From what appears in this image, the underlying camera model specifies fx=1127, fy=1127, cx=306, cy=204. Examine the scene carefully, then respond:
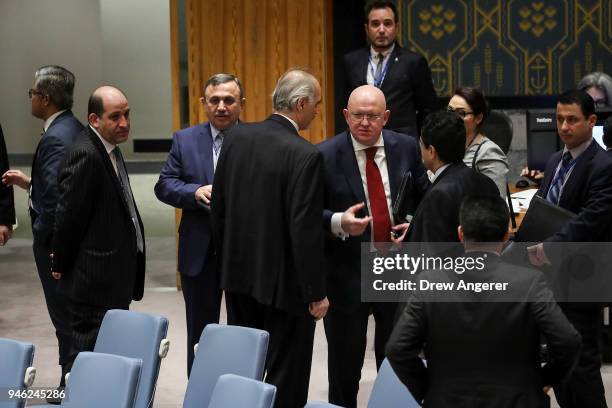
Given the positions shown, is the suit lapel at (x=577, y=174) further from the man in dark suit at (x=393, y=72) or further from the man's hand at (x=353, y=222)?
the man in dark suit at (x=393, y=72)

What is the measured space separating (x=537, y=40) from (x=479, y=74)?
1.95ft

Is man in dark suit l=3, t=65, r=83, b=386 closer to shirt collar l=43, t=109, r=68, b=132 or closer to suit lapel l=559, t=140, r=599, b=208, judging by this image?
shirt collar l=43, t=109, r=68, b=132

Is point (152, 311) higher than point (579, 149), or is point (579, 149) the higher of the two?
point (579, 149)

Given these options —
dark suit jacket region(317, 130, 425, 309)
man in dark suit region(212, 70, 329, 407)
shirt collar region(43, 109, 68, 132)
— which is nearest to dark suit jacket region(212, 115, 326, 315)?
man in dark suit region(212, 70, 329, 407)

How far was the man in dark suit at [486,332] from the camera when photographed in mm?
3467

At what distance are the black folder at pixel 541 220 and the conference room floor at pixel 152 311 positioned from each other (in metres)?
1.20

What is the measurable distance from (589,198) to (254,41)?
3.84 m

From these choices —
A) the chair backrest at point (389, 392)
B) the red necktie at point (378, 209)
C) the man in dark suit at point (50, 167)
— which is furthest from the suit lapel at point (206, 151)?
the chair backrest at point (389, 392)

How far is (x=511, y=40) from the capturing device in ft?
33.4

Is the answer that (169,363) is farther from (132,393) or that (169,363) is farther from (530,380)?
(530,380)

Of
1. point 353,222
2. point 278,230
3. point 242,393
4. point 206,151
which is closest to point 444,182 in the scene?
point 353,222

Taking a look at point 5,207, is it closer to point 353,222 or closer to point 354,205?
point 354,205

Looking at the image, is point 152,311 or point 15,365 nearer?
point 15,365

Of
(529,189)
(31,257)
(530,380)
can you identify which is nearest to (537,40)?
(529,189)
